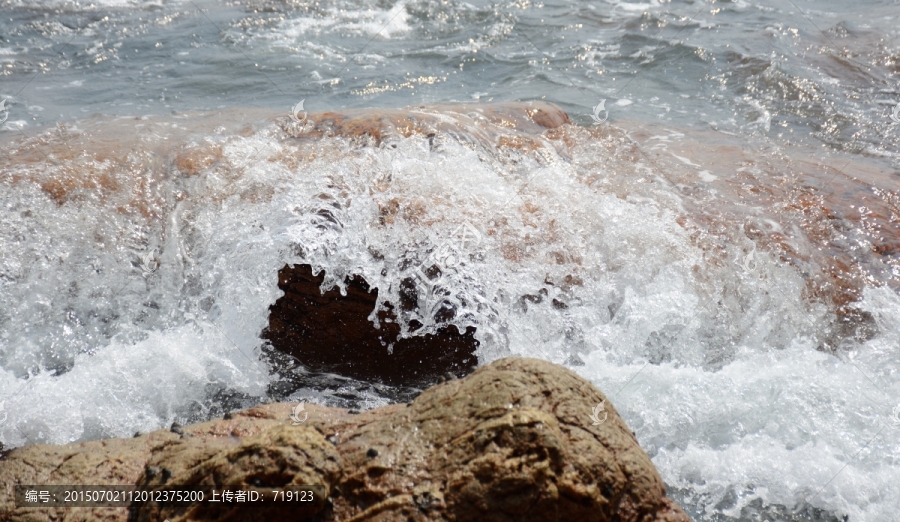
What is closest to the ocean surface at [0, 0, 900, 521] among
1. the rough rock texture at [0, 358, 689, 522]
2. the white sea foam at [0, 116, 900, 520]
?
the white sea foam at [0, 116, 900, 520]

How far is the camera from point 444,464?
2.18 metres

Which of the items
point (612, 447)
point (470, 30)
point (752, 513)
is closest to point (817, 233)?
point (752, 513)

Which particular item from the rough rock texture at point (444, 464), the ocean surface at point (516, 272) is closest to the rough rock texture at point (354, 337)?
the ocean surface at point (516, 272)

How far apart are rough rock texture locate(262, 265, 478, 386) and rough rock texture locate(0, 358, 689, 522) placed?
1.44m

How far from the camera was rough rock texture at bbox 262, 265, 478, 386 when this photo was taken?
396cm

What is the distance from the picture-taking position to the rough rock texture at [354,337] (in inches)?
156

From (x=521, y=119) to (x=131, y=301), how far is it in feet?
10.8

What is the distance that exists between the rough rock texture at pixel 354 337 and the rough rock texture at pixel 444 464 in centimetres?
144

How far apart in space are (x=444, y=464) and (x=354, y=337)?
1.90 metres

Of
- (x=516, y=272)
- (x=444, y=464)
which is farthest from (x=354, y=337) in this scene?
(x=444, y=464)

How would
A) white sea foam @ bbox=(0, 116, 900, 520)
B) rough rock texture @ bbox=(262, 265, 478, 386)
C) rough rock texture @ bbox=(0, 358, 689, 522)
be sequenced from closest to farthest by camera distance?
rough rock texture @ bbox=(0, 358, 689, 522), white sea foam @ bbox=(0, 116, 900, 520), rough rock texture @ bbox=(262, 265, 478, 386)

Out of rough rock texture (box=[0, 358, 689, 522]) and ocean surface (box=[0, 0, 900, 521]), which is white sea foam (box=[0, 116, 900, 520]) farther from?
rough rock texture (box=[0, 358, 689, 522])

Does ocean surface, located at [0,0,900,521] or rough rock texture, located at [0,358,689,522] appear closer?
rough rock texture, located at [0,358,689,522]

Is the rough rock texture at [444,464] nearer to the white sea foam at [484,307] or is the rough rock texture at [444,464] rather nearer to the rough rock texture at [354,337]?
the white sea foam at [484,307]
